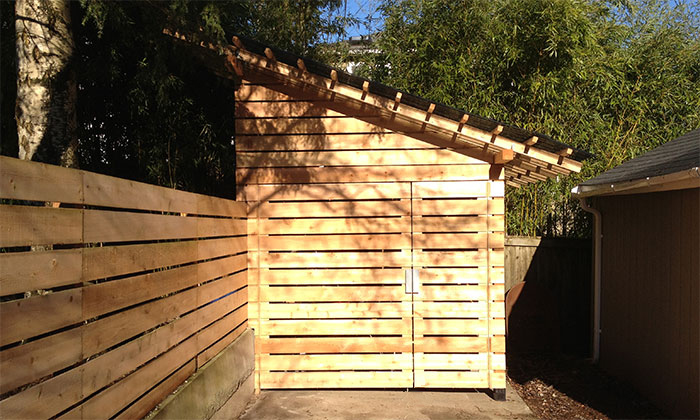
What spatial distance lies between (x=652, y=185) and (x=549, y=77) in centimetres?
245

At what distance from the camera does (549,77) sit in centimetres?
687

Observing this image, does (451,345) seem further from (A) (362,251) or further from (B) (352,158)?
(B) (352,158)

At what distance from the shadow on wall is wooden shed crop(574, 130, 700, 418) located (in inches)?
14.9

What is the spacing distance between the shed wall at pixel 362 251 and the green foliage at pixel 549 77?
2.31m

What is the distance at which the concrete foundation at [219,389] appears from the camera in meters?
3.09

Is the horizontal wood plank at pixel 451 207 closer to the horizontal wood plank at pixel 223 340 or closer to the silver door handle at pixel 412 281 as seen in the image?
the silver door handle at pixel 412 281

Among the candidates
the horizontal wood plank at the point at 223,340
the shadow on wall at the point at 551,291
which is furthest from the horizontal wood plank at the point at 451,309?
the shadow on wall at the point at 551,291

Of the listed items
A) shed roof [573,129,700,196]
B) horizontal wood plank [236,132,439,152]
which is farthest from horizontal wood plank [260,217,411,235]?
shed roof [573,129,700,196]

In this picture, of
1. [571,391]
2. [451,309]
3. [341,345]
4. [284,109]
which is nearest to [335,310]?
[341,345]

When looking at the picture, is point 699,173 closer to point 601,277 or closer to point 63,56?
point 601,277

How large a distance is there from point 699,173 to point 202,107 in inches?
177

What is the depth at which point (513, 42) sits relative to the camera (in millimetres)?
6945

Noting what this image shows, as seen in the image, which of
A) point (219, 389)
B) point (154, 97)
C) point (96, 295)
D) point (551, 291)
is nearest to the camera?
point (96, 295)

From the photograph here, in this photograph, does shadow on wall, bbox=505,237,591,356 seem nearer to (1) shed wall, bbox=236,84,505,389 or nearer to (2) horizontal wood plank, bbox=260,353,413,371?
(1) shed wall, bbox=236,84,505,389
